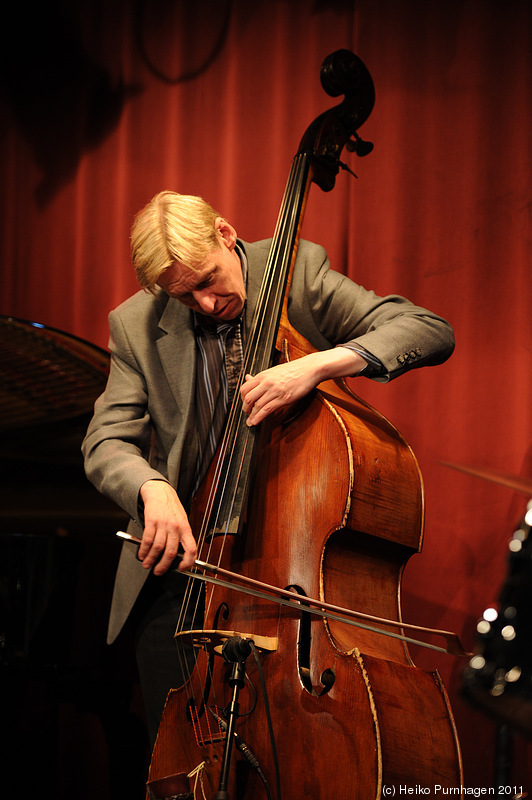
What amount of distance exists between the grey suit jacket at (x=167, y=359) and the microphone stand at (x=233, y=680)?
1.47 feet

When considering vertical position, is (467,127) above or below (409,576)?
above

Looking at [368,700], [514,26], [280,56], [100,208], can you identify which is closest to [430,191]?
[514,26]

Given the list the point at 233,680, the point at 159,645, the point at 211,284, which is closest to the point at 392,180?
the point at 211,284

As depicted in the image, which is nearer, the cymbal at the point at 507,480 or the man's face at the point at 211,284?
the cymbal at the point at 507,480

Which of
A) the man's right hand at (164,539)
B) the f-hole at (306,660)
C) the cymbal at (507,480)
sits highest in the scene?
the cymbal at (507,480)

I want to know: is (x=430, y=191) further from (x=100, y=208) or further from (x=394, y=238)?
(x=100, y=208)

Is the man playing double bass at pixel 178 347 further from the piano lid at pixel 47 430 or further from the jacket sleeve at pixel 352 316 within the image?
the piano lid at pixel 47 430

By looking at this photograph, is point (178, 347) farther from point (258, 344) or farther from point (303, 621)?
point (303, 621)

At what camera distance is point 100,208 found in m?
2.65

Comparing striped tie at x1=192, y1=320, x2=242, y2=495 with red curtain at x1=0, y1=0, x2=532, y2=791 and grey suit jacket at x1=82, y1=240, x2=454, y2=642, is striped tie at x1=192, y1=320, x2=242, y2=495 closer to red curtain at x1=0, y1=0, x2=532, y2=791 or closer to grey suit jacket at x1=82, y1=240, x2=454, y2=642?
grey suit jacket at x1=82, y1=240, x2=454, y2=642

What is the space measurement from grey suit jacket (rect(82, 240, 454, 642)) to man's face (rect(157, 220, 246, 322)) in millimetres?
53

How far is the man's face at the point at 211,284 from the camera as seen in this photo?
1383mm

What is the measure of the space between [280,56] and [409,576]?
5.34 ft

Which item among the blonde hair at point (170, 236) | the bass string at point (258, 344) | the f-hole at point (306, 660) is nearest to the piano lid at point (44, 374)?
the blonde hair at point (170, 236)
